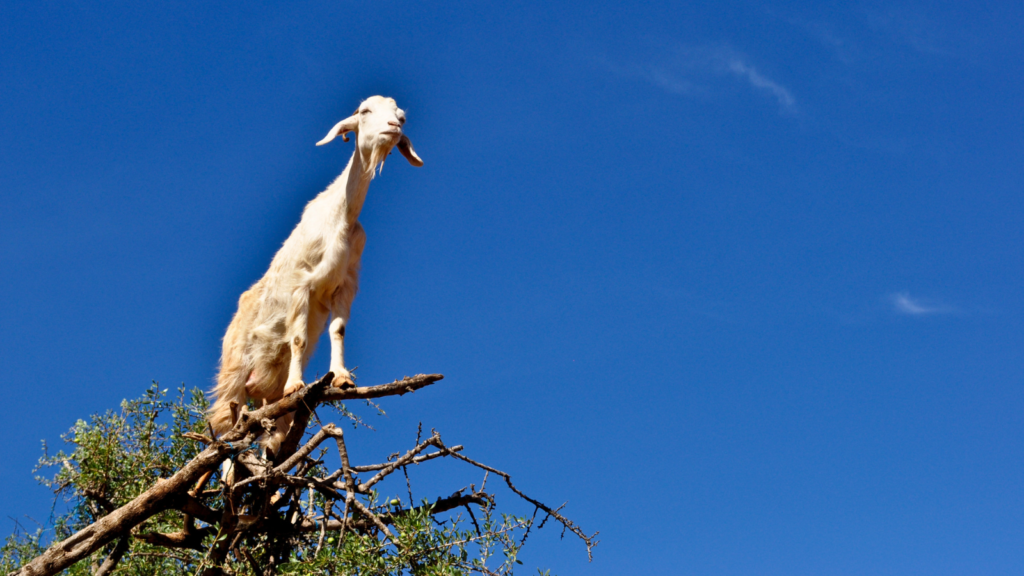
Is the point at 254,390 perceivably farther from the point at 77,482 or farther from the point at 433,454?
the point at 433,454

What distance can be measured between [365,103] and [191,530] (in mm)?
3343

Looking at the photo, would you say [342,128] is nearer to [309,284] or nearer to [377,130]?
[377,130]

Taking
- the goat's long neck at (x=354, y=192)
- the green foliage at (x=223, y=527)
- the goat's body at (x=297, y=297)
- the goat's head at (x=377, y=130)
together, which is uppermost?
the goat's head at (x=377, y=130)

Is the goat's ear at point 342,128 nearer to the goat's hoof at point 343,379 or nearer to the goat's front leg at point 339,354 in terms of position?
the goat's front leg at point 339,354

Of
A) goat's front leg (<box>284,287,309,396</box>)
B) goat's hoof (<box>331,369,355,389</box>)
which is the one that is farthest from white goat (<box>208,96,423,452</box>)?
goat's hoof (<box>331,369,355,389</box>)

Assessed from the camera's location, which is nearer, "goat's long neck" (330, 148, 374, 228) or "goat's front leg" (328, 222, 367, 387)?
"goat's front leg" (328, 222, 367, 387)

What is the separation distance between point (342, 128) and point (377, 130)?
0.42m

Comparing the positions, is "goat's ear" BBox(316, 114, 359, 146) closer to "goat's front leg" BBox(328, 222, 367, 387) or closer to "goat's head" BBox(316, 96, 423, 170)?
"goat's head" BBox(316, 96, 423, 170)

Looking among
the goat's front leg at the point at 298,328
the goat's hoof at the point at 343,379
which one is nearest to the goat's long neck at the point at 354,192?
the goat's front leg at the point at 298,328

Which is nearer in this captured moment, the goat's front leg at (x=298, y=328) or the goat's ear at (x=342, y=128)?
the goat's front leg at (x=298, y=328)

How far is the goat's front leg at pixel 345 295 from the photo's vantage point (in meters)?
6.63

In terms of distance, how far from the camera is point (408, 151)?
7219 mm

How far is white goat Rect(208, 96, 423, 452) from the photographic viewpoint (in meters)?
6.85

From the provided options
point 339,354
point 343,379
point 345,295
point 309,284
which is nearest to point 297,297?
point 309,284
